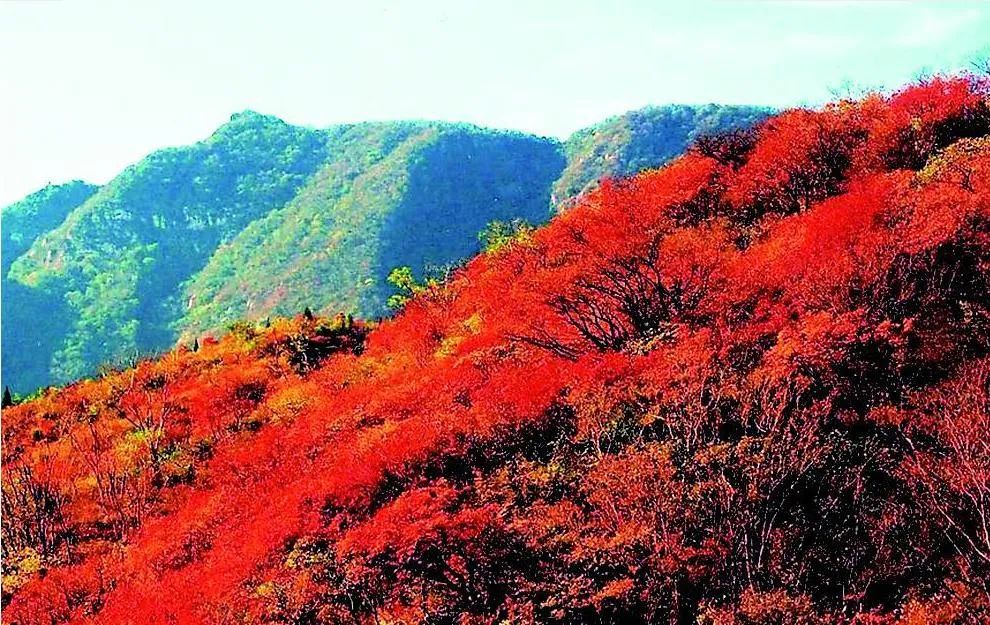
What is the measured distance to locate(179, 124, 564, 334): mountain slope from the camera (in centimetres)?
13812

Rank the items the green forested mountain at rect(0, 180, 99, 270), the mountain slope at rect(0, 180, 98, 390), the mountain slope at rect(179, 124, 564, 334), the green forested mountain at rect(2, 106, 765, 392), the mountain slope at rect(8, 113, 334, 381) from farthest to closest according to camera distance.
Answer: the green forested mountain at rect(0, 180, 99, 270)
the mountain slope at rect(8, 113, 334, 381)
the green forested mountain at rect(2, 106, 765, 392)
the mountain slope at rect(0, 180, 98, 390)
the mountain slope at rect(179, 124, 564, 334)

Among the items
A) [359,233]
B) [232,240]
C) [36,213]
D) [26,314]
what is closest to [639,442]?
[359,233]

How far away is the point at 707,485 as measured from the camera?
1759 centimetres

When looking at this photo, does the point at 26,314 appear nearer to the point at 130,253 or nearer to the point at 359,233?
the point at 130,253

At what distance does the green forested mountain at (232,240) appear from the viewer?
142500mm

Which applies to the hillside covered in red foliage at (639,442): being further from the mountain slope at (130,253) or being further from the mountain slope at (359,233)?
the mountain slope at (130,253)

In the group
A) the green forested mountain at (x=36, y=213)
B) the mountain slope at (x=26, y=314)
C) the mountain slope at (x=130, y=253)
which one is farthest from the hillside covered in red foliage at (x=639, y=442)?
the green forested mountain at (x=36, y=213)

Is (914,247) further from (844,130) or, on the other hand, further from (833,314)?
(844,130)

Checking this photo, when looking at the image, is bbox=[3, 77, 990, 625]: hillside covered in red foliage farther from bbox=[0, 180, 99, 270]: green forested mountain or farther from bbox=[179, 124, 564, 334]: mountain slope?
bbox=[0, 180, 99, 270]: green forested mountain

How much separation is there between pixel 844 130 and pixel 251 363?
42.0m

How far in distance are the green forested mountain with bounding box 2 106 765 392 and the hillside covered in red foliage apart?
3209 inches

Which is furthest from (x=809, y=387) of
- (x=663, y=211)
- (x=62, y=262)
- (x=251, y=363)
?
(x=62, y=262)

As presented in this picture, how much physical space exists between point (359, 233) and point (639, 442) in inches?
5335

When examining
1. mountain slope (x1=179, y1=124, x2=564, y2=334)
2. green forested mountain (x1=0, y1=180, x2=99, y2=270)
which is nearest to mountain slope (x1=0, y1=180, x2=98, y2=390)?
green forested mountain (x1=0, y1=180, x2=99, y2=270)
